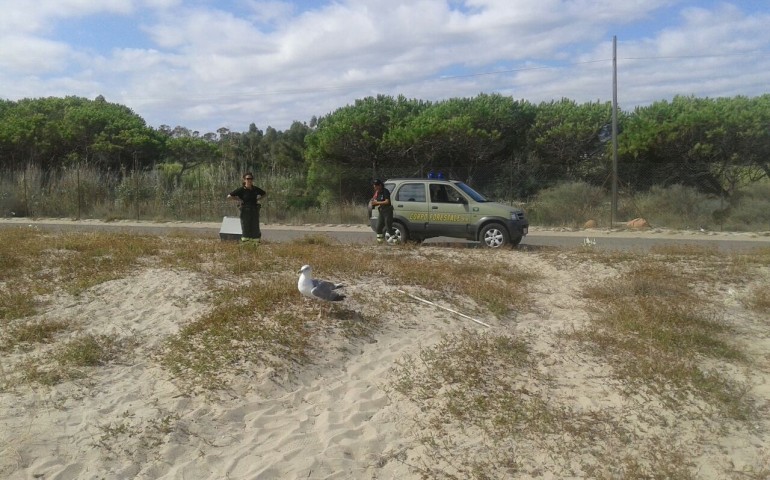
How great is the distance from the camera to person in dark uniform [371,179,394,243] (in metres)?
14.2

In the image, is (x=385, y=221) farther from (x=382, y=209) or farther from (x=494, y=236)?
(x=494, y=236)

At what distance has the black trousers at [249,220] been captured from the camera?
12484 millimetres

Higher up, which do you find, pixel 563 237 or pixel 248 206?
pixel 248 206

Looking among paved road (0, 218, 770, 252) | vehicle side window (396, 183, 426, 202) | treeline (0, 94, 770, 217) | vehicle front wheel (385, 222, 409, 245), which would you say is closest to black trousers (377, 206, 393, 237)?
vehicle front wheel (385, 222, 409, 245)

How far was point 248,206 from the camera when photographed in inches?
489

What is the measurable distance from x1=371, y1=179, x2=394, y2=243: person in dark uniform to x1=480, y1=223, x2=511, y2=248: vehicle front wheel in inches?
81.7

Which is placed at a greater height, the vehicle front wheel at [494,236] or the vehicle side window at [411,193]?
the vehicle side window at [411,193]

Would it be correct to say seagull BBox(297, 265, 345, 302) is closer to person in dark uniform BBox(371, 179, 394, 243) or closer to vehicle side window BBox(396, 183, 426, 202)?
person in dark uniform BBox(371, 179, 394, 243)

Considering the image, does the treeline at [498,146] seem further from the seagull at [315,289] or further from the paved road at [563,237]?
the seagull at [315,289]

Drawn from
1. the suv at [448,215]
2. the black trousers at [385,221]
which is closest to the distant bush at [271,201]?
the suv at [448,215]

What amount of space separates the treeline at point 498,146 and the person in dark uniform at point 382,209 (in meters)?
11.1

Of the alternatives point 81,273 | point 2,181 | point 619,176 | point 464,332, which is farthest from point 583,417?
point 2,181

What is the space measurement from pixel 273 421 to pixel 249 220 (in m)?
7.48

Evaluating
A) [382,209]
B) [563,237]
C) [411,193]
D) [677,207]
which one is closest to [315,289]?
[382,209]
